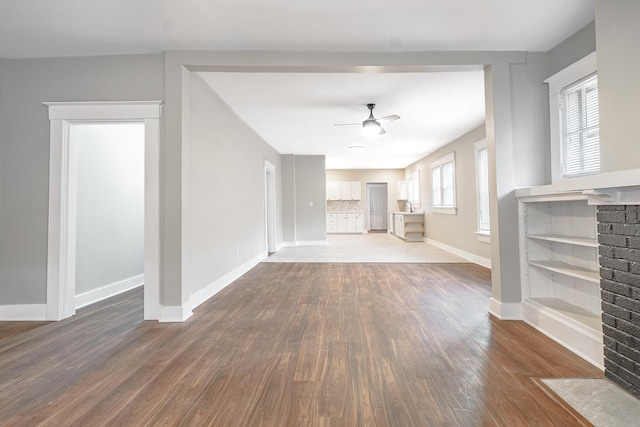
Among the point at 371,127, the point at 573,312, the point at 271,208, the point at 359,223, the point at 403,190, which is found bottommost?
the point at 573,312

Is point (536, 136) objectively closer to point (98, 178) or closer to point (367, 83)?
point (367, 83)

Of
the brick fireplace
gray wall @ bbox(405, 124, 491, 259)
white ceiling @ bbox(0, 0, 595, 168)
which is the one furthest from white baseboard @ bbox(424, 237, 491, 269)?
the brick fireplace

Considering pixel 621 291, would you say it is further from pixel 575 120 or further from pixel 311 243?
pixel 311 243

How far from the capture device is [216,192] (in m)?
3.71

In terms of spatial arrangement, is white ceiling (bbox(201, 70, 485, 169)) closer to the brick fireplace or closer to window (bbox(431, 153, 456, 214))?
window (bbox(431, 153, 456, 214))

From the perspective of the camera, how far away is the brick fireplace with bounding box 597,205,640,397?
158cm

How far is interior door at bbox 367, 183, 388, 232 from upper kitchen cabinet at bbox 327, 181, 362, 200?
129cm

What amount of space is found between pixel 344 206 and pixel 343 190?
78 cm

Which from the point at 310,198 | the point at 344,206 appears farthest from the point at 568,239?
the point at 344,206

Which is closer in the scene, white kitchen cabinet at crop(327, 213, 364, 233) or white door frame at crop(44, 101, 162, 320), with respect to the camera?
white door frame at crop(44, 101, 162, 320)

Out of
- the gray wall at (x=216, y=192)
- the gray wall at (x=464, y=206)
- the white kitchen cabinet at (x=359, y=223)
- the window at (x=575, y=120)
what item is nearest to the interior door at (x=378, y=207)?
the white kitchen cabinet at (x=359, y=223)

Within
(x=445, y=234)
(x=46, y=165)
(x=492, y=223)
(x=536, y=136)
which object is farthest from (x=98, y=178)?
(x=445, y=234)

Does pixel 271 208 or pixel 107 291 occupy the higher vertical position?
pixel 271 208

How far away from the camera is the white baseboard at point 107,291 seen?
325 centimetres
